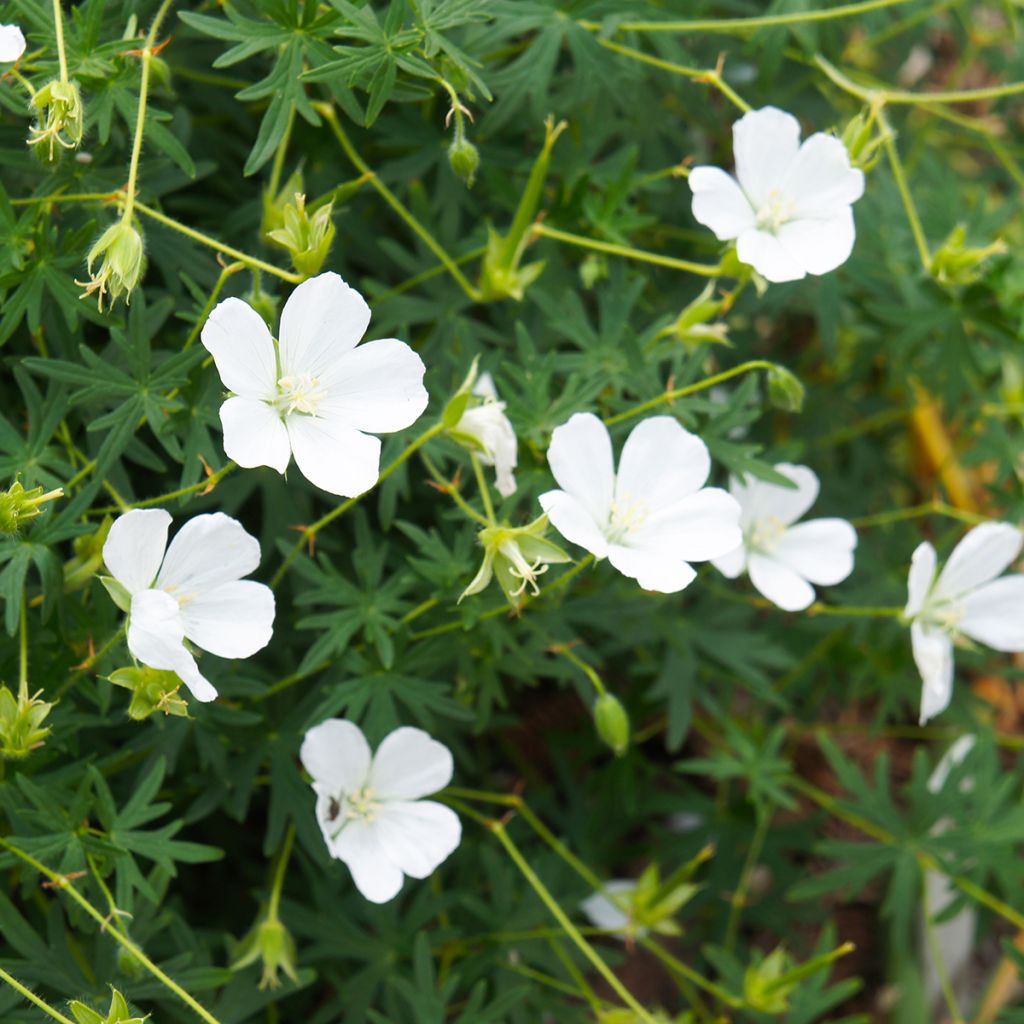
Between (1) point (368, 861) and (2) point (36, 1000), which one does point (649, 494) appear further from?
(2) point (36, 1000)

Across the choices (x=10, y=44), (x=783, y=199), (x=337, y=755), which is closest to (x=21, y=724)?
(x=337, y=755)

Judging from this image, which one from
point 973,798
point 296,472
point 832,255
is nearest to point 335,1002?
point 296,472

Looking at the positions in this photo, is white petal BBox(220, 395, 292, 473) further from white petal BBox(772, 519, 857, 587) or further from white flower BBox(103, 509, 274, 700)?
white petal BBox(772, 519, 857, 587)

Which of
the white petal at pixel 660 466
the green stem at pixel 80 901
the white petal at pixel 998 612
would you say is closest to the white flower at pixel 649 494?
the white petal at pixel 660 466

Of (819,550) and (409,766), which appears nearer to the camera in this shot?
(409,766)

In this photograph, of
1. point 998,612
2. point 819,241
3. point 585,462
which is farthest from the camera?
point 998,612

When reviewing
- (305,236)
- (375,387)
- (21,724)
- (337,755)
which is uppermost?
(305,236)

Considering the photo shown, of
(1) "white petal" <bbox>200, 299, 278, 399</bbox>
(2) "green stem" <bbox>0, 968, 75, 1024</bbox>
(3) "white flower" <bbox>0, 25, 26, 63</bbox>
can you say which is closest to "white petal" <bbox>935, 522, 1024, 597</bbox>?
(1) "white petal" <bbox>200, 299, 278, 399</bbox>
